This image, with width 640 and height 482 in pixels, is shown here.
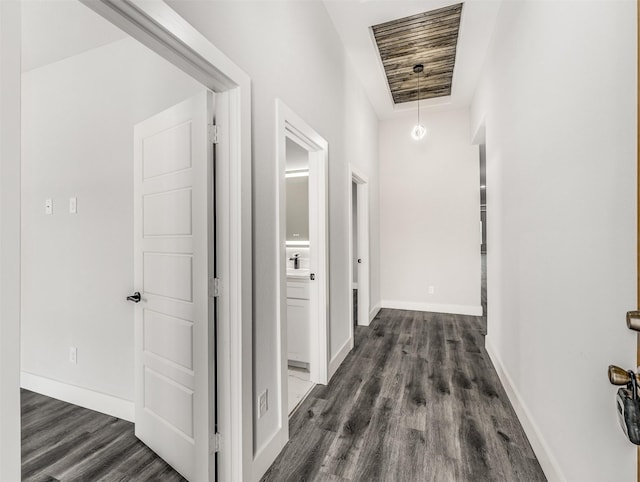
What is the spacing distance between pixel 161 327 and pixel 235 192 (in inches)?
35.4

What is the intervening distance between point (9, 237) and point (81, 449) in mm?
1893

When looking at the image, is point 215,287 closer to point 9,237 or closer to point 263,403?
point 263,403

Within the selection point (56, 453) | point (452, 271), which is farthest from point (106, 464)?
point (452, 271)

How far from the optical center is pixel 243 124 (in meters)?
1.54

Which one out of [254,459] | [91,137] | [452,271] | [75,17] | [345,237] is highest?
[75,17]

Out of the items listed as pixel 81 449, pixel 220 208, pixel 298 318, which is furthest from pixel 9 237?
pixel 298 318

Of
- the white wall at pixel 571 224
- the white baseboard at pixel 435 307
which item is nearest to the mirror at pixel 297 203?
the white baseboard at pixel 435 307

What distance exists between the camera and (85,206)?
235 centimetres

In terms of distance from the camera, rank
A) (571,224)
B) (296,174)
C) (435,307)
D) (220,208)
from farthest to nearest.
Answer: (435,307), (296,174), (220,208), (571,224)

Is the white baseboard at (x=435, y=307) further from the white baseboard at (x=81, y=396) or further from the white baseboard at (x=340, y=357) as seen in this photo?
the white baseboard at (x=81, y=396)

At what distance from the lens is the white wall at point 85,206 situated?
218cm

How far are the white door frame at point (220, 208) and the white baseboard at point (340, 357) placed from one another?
139 centimetres

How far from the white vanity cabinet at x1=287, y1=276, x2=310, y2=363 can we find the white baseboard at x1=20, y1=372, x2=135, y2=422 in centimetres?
137

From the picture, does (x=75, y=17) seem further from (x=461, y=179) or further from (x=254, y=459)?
(x=461, y=179)
